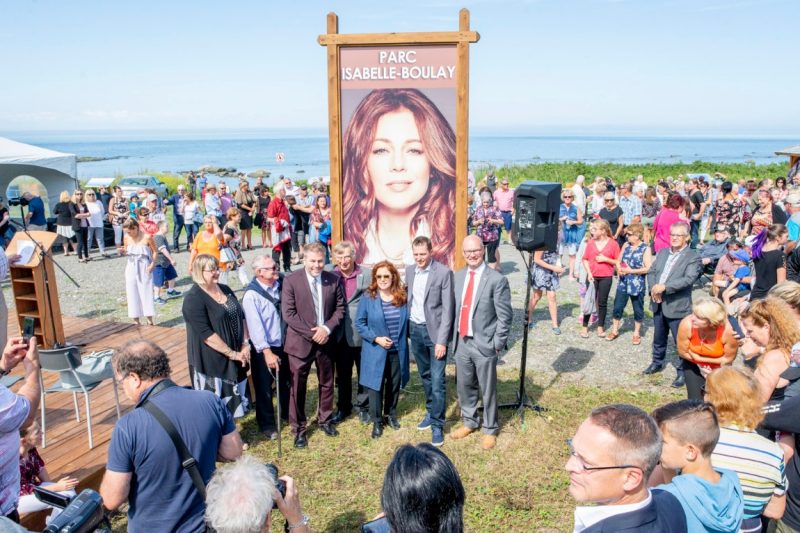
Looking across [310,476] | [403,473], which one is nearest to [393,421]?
[310,476]

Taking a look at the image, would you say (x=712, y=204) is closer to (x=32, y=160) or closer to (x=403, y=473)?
(x=403, y=473)

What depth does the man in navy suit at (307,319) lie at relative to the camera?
5047 mm

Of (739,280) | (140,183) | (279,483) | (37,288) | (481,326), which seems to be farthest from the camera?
(140,183)

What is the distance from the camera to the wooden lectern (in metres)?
6.80

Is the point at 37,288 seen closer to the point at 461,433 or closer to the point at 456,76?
the point at 461,433

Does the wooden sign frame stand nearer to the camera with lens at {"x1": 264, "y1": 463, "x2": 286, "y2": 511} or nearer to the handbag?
the handbag

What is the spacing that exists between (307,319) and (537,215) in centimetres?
248

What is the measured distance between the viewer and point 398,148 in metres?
6.57

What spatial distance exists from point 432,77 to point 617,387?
4.11 metres

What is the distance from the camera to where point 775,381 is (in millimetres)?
3104

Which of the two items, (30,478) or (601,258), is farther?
(601,258)

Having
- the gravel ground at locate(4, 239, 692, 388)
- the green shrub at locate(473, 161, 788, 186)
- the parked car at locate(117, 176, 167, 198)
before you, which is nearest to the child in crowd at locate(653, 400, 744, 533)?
the gravel ground at locate(4, 239, 692, 388)

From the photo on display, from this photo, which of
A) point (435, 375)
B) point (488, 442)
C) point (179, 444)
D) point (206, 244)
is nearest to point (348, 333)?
point (435, 375)

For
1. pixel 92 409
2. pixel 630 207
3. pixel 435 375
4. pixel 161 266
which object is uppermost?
pixel 630 207
